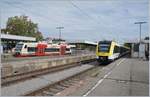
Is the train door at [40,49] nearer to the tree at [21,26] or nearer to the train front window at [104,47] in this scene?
the train front window at [104,47]

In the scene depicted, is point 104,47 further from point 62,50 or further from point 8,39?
point 8,39

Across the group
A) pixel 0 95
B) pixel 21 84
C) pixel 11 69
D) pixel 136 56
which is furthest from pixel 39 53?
pixel 0 95

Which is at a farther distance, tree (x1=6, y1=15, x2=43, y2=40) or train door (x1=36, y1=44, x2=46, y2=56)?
tree (x1=6, y1=15, x2=43, y2=40)

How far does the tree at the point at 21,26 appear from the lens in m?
98.4

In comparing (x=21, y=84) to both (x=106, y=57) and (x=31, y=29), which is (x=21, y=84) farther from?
(x=31, y=29)

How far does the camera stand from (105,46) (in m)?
34.9

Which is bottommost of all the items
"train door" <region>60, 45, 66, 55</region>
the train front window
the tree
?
"train door" <region>60, 45, 66, 55</region>

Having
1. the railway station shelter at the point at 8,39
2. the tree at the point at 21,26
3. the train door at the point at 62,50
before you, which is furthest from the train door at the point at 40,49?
the tree at the point at 21,26

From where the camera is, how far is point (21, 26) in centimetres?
9831

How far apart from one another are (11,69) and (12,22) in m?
80.6

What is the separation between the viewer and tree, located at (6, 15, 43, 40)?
9844 centimetres

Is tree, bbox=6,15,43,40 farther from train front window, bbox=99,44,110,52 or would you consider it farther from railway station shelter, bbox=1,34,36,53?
train front window, bbox=99,44,110,52

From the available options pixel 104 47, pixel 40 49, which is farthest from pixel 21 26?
pixel 104 47

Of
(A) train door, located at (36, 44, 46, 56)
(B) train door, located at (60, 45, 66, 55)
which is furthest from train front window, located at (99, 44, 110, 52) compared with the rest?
(B) train door, located at (60, 45, 66, 55)
